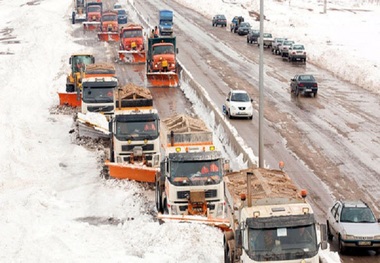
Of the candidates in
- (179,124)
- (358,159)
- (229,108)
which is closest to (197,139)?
(179,124)

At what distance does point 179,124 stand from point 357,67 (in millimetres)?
36540

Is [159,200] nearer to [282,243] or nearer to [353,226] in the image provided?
[353,226]

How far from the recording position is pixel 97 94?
35.9 meters

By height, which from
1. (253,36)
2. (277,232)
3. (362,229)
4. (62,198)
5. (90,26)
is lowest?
(62,198)

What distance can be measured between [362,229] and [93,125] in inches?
666

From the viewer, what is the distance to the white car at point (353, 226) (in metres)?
20.2

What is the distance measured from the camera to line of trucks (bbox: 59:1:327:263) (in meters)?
14.5

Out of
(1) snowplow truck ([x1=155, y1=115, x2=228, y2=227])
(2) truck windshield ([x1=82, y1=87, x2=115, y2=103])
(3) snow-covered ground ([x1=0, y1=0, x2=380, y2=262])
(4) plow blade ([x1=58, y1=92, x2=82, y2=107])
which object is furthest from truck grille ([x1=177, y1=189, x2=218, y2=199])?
(4) plow blade ([x1=58, y1=92, x2=82, y2=107])

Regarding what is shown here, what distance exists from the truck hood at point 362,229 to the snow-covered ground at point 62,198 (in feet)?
5.12

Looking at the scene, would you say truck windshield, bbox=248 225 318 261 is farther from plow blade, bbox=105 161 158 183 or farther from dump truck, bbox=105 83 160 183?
dump truck, bbox=105 83 160 183

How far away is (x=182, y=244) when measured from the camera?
62.5 ft

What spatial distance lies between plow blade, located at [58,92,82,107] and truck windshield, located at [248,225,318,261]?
30.5m

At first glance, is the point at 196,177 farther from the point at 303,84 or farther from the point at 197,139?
the point at 303,84

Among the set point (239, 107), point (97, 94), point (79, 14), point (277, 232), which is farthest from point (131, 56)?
point (277, 232)
